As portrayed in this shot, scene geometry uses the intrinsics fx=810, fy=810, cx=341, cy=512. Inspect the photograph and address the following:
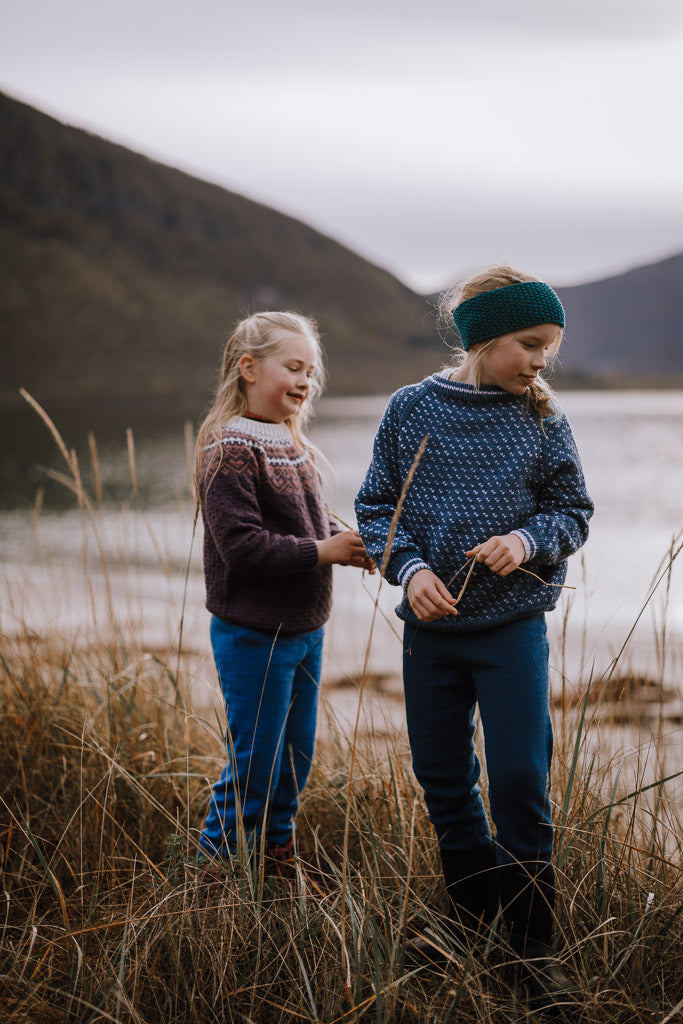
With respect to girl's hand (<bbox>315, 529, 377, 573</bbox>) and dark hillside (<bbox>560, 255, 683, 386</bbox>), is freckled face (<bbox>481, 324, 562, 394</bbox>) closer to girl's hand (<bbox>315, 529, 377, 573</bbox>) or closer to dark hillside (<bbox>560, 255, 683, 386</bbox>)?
girl's hand (<bbox>315, 529, 377, 573</bbox>)

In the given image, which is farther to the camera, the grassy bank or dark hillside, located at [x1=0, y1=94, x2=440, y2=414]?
dark hillside, located at [x1=0, y1=94, x2=440, y2=414]

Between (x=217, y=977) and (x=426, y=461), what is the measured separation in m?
1.07

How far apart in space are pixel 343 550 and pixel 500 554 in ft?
1.53

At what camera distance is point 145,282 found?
4026 inches

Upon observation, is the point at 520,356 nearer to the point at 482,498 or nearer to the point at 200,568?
the point at 482,498

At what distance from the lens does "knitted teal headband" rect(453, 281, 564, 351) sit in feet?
5.41

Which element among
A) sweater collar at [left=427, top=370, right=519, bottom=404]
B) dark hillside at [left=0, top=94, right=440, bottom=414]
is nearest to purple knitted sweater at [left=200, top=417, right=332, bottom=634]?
sweater collar at [left=427, top=370, right=519, bottom=404]

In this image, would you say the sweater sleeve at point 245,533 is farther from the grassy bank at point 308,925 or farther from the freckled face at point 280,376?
the grassy bank at point 308,925

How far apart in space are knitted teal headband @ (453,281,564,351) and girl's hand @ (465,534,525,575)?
1.45 feet

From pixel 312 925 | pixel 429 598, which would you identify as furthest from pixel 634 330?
pixel 312 925

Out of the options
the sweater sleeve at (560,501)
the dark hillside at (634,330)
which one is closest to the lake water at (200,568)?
the sweater sleeve at (560,501)

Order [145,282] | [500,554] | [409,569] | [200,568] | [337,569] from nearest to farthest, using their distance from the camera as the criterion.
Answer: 1. [500,554]
2. [409,569]
3. [337,569]
4. [200,568]
5. [145,282]

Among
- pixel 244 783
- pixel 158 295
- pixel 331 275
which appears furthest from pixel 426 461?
pixel 331 275

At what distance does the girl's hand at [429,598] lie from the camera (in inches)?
61.0
